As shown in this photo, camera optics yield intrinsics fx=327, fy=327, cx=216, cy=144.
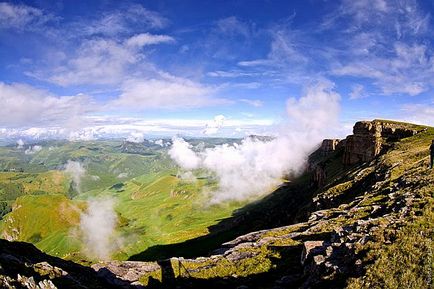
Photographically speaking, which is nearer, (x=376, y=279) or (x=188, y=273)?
(x=376, y=279)

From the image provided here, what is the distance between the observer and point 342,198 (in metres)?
95.6

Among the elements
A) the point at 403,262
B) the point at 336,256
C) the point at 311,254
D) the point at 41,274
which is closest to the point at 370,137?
the point at 311,254

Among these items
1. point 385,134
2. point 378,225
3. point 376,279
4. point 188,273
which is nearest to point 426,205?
point 378,225

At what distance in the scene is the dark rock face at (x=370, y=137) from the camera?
A: 5471 inches

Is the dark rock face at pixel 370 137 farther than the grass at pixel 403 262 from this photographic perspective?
Yes

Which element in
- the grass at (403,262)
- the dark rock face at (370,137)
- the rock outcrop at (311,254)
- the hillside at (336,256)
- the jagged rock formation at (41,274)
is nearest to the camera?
the grass at (403,262)

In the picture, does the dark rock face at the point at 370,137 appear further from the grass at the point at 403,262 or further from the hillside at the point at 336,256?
the grass at the point at 403,262

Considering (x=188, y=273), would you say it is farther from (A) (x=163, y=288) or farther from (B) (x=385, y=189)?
(B) (x=385, y=189)

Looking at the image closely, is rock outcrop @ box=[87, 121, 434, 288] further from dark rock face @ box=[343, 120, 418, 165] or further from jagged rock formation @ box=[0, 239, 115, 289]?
dark rock face @ box=[343, 120, 418, 165]

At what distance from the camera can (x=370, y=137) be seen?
147750 mm

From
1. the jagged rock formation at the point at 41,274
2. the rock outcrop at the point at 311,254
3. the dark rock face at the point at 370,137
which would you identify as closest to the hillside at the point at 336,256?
the rock outcrop at the point at 311,254

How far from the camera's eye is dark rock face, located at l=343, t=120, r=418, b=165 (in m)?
139

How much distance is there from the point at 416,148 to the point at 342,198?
32.5 meters

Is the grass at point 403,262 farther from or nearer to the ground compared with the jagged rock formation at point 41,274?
farther from the ground
